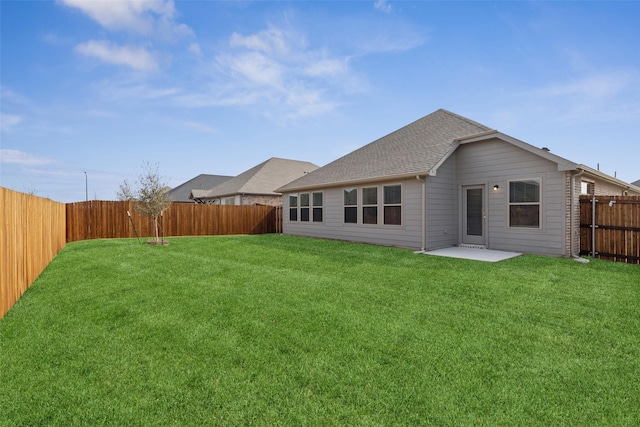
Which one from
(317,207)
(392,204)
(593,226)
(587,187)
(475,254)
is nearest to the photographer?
(593,226)

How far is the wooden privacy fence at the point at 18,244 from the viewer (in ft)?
14.7

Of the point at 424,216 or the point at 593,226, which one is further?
the point at 424,216

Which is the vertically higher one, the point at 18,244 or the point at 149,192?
the point at 149,192

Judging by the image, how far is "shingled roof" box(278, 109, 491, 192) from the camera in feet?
36.5

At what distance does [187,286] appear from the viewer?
6055 millimetres

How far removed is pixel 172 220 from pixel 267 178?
9552 mm

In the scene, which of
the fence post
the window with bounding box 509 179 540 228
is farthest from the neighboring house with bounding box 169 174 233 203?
the fence post

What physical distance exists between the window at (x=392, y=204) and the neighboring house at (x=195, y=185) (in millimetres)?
27846

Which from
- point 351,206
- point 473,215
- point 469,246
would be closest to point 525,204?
point 473,215

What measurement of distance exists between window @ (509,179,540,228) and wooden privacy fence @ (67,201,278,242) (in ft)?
44.4

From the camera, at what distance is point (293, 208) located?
17.3 m

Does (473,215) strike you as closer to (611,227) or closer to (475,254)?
(475,254)

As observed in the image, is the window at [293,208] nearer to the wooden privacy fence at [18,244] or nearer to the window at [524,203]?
the window at [524,203]

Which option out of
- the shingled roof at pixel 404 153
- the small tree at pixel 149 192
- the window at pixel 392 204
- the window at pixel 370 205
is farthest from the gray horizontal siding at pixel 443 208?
the small tree at pixel 149 192
